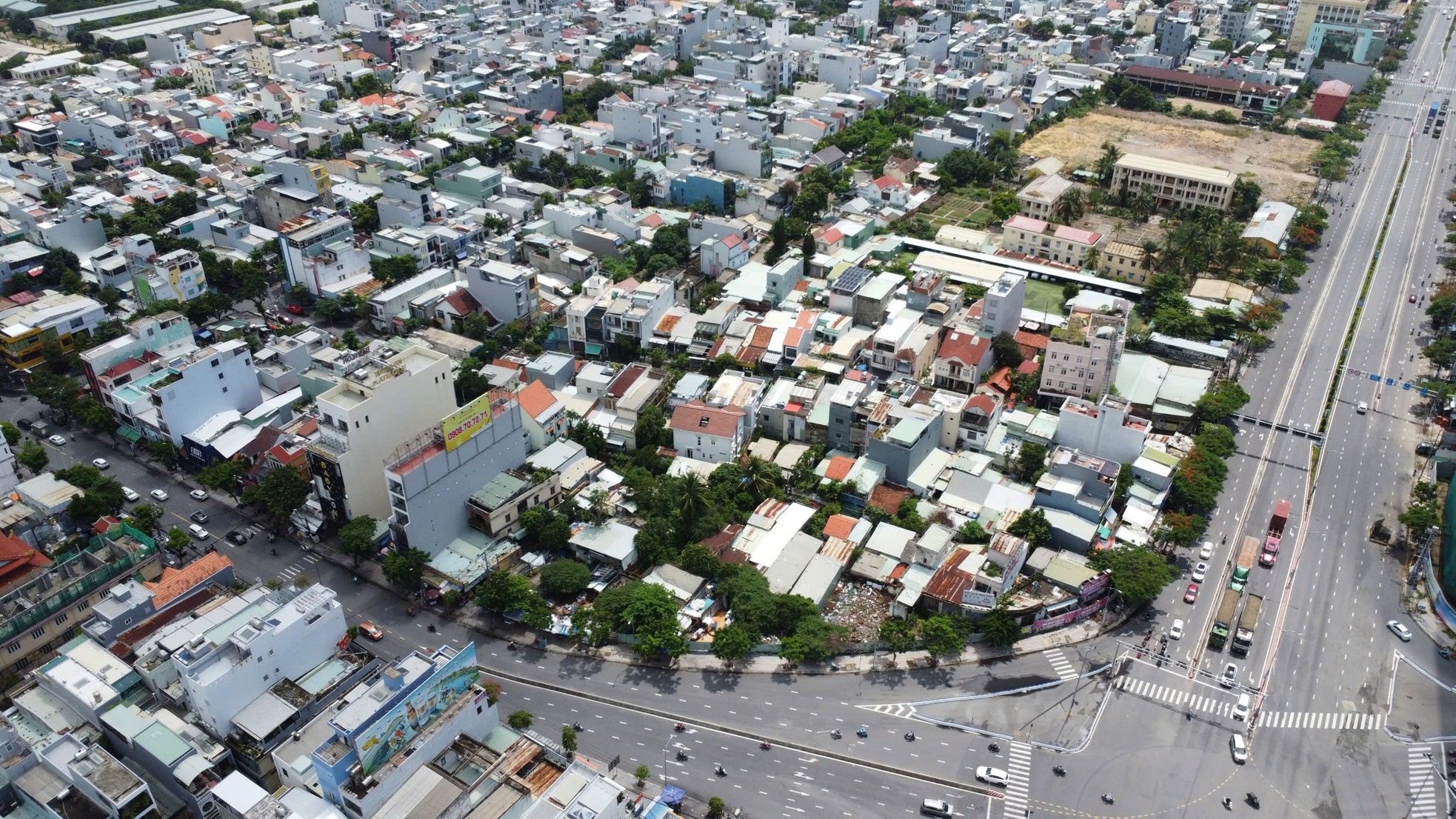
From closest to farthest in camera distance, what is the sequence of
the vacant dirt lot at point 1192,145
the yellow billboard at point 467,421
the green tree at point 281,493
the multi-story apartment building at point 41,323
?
the yellow billboard at point 467,421 < the green tree at point 281,493 < the multi-story apartment building at point 41,323 < the vacant dirt lot at point 1192,145

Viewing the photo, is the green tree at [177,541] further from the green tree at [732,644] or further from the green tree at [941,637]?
the green tree at [941,637]

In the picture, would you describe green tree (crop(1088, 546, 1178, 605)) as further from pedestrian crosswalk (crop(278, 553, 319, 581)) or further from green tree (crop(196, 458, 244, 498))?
green tree (crop(196, 458, 244, 498))

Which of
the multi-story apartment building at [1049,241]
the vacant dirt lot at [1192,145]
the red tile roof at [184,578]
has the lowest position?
the red tile roof at [184,578]

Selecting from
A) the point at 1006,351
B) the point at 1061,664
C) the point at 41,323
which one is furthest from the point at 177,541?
the point at 1006,351

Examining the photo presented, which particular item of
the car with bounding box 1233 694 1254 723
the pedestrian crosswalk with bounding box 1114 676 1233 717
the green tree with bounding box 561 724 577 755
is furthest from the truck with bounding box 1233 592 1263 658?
the green tree with bounding box 561 724 577 755

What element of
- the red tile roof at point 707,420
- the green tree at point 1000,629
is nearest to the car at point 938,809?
the green tree at point 1000,629

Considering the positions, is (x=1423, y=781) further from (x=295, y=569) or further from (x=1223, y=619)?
(x=295, y=569)

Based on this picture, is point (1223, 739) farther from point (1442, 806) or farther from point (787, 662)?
point (787, 662)
